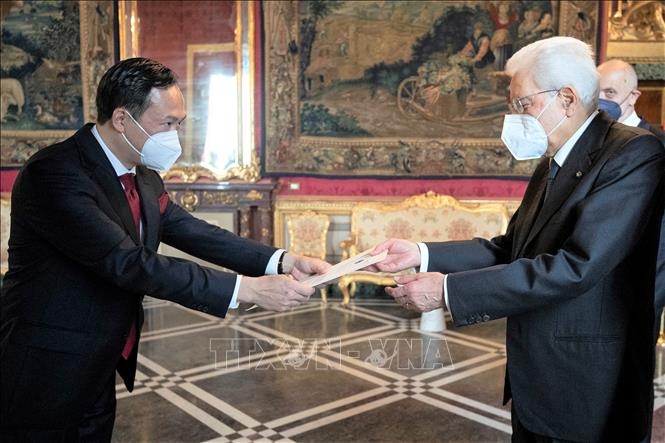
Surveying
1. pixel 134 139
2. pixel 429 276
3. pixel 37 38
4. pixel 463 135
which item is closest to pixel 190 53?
pixel 37 38

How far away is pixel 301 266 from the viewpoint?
301cm

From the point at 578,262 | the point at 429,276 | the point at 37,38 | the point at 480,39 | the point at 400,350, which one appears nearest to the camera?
the point at 578,262

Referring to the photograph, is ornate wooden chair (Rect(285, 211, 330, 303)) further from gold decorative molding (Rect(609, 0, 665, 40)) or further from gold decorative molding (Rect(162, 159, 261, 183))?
gold decorative molding (Rect(609, 0, 665, 40))

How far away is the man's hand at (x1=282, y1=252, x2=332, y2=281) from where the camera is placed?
2979mm

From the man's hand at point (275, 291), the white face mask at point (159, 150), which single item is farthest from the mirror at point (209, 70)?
the man's hand at point (275, 291)

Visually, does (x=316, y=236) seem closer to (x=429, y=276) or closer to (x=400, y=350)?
(x=400, y=350)

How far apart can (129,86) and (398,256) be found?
1328mm

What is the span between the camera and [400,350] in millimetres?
5762

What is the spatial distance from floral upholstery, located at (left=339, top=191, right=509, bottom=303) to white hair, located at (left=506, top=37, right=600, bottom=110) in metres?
5.60

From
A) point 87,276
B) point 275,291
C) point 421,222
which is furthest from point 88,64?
point 275,291

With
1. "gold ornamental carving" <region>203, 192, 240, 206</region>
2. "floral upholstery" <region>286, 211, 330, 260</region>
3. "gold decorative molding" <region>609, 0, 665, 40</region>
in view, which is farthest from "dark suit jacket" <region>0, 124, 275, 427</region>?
"gold decorative molding" <region>609, 0, 665, 40</region>

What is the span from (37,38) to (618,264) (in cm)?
915

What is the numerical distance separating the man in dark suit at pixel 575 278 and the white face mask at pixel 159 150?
116 centimetres

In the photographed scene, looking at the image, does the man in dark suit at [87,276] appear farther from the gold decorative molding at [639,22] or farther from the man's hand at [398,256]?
the gold decorative molding at [639,22]
